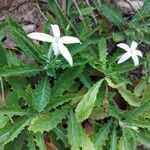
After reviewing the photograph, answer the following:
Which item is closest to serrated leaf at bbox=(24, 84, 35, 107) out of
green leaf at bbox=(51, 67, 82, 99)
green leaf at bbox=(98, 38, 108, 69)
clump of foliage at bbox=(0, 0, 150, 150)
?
clump of foliage at bbox=(0, 0, 150, 150)

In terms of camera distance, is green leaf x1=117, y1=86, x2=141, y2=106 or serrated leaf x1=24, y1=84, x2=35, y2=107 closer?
serrated leaf x1=24, y1=84, x2=35, y2=107

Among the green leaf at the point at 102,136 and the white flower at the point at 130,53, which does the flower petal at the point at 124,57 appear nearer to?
the white flower at the point at 130,53

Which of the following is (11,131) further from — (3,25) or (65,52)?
(3,25)

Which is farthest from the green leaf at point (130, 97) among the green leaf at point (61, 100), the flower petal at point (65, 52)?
the flower petal at point (65, 52)

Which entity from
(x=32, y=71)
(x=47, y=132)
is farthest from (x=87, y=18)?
(x=47, y=132)

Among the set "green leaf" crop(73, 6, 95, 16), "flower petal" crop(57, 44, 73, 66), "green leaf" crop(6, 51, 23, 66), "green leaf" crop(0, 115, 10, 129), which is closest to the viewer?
"flower petal" crop(57, 44, 73, 66)

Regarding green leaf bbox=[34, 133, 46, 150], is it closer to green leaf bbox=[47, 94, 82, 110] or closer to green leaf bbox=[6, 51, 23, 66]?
green leaf bbox=[47, 94, 82, 110]

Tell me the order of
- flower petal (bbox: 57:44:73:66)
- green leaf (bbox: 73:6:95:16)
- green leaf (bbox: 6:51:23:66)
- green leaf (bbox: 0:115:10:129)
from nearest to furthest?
flower petal (bbox: 57:44:73:66)
green leaf (bbox: 0:115:10:129)
green leaf (bbox: 6:51:23:66)
green leaf (bbox: 73:6:95:16)

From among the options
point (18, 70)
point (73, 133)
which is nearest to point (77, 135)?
point (73, 133)
